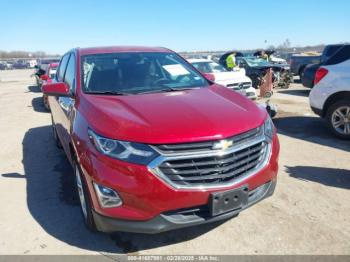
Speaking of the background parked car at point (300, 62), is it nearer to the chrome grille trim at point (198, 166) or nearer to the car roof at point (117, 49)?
the car roof at point (117, 49)

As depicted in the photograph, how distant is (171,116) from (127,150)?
55cm

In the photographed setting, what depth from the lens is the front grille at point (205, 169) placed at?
2857 millimetres

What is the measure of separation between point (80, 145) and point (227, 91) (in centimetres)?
182

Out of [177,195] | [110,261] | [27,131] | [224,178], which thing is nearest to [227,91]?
[224,178]

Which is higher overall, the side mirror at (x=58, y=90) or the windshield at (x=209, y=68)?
the windshield at (x=209, y=68)

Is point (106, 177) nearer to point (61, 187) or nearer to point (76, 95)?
point (76, 95)

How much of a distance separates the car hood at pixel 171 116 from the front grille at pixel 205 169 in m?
0.17

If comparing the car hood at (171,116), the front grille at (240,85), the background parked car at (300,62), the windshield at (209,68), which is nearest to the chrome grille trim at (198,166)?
the car hood at (171,116)

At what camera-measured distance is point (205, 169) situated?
Result: 2.91 meters

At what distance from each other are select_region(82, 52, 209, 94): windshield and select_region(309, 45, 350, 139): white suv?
3457 mm

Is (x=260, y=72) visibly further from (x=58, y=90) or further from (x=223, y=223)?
(x=223, y=223)

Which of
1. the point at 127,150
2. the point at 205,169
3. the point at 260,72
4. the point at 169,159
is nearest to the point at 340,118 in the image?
the point at 205,169

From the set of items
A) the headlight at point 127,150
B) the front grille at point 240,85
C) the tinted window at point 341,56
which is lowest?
the headlight at point 127,150

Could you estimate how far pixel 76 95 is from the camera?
13.0 ft
